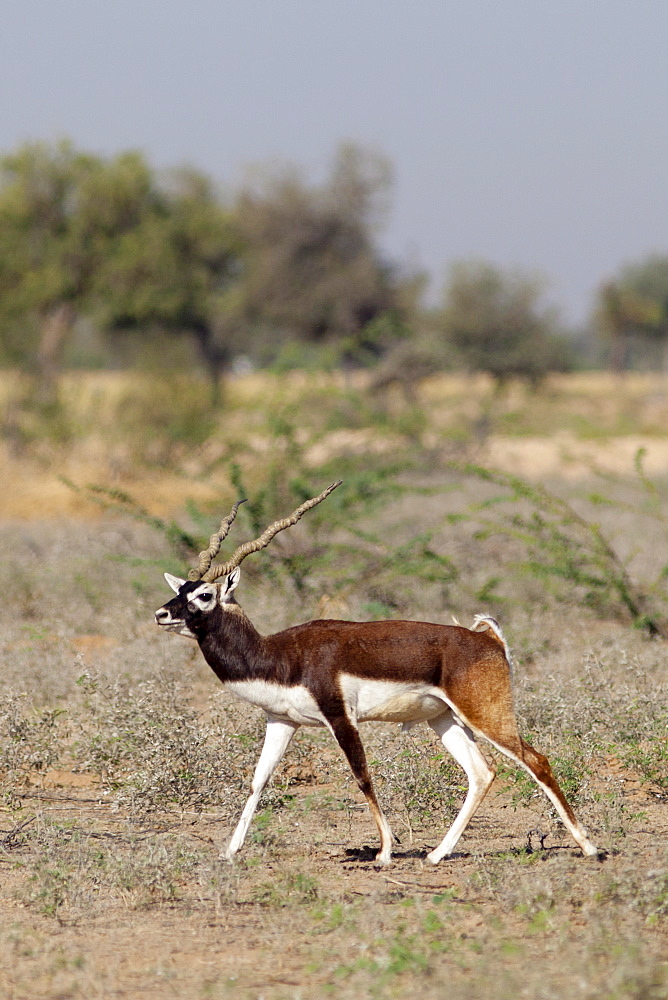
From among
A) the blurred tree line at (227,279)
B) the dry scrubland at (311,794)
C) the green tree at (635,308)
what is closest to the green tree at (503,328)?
the blurred tree line at (227,279)

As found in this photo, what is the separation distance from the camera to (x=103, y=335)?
3381 centimetres

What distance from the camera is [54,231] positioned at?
2844cm

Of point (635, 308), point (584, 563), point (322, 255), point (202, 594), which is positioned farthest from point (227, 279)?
point (202, 594)

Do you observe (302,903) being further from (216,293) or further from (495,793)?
(216,293)

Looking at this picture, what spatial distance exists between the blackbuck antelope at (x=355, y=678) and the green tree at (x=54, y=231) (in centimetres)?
2362

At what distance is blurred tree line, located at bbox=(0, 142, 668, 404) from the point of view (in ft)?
92.1

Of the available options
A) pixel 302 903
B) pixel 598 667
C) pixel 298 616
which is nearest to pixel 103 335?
pixel 298 616

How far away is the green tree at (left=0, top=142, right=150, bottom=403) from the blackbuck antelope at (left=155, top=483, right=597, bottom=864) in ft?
77.5

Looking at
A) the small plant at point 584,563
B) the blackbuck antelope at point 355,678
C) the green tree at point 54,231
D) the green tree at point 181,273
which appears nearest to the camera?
the blackbuck antelope at point 355,678

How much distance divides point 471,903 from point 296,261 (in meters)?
32.0

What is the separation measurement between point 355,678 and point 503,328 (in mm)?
29942

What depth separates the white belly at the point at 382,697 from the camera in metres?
4.86

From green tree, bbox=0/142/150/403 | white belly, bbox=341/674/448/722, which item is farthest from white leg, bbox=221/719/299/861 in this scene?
green tree, bbox=0/142/150/403

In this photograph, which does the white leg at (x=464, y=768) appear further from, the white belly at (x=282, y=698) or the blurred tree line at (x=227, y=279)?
the blurred tree line at (x=227, y=279)
